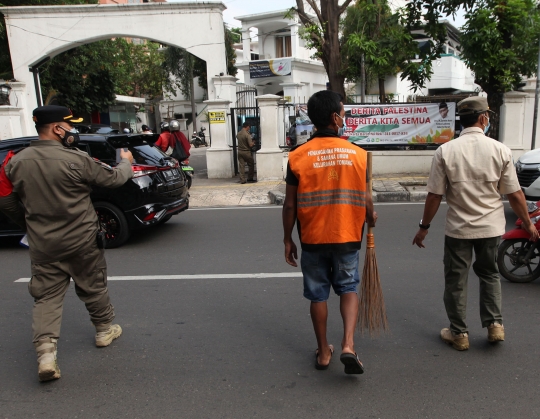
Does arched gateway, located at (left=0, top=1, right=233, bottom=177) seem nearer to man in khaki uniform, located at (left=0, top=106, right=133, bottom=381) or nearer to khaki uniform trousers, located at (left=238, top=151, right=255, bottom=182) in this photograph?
khaki uniform trousers, located at (left=238, top=151, right=255, bottom=182)

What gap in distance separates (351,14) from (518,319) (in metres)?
21.5

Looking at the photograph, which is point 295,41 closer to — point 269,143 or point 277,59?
point 277,59

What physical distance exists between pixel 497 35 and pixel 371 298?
9101 mm

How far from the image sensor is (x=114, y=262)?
6.14m

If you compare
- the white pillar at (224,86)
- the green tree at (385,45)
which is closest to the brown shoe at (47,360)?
the green tree at (385,45)

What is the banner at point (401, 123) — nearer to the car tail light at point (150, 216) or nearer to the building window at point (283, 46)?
the car tail light at point (150, 216)

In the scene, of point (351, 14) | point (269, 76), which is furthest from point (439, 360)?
point (269, 76)

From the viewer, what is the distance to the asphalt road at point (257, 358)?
3.01m

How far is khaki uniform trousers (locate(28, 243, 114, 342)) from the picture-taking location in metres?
3.38

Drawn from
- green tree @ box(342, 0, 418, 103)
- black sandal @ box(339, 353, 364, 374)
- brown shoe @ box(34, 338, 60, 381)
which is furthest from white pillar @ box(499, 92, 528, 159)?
brown shoe @ box(34, 338, 60, 381)

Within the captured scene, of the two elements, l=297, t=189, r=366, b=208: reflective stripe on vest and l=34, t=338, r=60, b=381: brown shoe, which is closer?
l=297, t=189, r=366, b=208: reflective stripe on vest

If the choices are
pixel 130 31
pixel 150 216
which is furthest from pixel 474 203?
pixel 130 31

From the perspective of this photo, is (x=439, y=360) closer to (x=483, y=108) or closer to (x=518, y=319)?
(x=518, y=319)

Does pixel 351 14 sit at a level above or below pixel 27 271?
above
